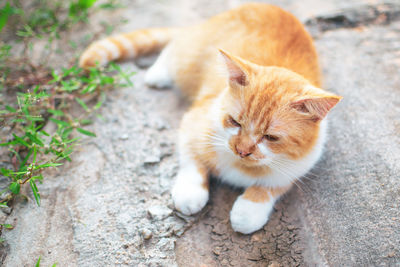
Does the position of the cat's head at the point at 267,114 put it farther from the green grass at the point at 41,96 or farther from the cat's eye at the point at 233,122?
the green grass at the point at 41,96

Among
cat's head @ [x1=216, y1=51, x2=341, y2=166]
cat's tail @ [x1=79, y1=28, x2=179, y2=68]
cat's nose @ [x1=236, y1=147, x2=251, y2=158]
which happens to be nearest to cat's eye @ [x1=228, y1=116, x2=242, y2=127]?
cat's head @ [x1=216, y1=51, x2=341, y2=166]

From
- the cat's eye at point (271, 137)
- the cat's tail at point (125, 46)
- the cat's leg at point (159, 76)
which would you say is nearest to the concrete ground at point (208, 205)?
the cat's leg at point (159, 76)

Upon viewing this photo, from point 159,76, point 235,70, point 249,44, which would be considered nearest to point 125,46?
point 159,76

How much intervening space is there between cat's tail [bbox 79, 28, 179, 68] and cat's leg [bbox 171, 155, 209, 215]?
1104 mm

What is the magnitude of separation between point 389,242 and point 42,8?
3266 mm

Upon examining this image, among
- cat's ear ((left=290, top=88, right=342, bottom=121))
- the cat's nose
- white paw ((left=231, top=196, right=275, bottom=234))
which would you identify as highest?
cat's ear ((left=290, top=88, right=342, bottom=121))

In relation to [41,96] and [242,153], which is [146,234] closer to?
[242,153]

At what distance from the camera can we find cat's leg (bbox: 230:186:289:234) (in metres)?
1.68

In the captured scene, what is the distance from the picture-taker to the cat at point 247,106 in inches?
60.6

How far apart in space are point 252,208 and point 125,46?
5.52 feet

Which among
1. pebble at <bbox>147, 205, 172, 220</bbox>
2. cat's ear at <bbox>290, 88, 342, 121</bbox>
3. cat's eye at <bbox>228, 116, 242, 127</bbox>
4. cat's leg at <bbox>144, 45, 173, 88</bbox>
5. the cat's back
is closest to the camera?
cat's ear at <bbox>290, 88, 342, 121</bbox>

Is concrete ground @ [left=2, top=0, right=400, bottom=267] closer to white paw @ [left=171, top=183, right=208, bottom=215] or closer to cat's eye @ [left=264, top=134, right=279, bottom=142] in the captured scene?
white paw @ [left=171, top=183, right=208, bottom=215]

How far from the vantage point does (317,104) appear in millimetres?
1446

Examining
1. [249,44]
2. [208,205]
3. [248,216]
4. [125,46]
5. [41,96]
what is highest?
[249,44]
